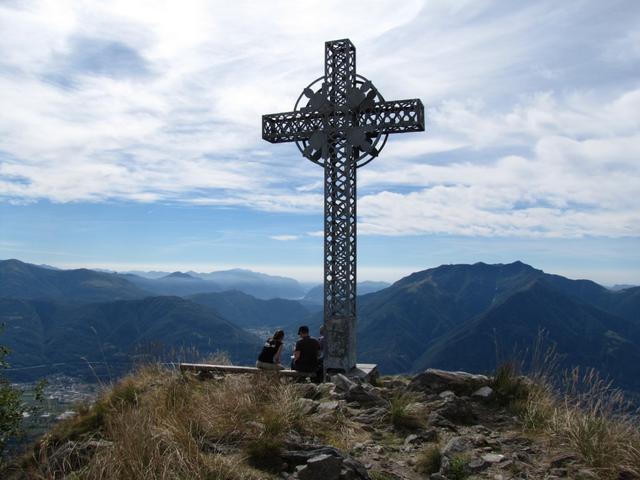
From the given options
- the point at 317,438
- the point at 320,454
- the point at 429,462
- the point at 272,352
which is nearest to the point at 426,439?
the point at 429,462

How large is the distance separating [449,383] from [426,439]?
2518 millimetres

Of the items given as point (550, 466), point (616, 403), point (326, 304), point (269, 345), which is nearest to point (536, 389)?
point (616, 403)

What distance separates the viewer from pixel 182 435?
6.14 meters

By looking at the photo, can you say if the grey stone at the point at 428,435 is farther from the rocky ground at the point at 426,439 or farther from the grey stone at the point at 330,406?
the grey stone at the point at 330,406

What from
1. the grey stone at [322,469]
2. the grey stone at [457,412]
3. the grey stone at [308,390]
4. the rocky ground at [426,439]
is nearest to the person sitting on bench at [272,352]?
the grey stone at [308,390]

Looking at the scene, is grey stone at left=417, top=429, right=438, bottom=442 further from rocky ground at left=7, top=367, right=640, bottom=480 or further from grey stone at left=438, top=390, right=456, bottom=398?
grey stone at left=438, top=390, right=456, bottom=398

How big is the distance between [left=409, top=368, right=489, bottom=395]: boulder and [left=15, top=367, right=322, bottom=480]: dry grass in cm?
305

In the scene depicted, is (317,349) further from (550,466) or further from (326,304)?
(550,466)

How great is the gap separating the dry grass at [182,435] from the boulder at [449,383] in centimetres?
305

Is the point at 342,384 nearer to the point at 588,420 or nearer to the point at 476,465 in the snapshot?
the point at 476,465

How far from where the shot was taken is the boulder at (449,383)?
10.0 m

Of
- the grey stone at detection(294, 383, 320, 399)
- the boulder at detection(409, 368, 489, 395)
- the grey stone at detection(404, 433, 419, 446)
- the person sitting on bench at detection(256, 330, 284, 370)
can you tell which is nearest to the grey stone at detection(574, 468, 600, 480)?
the grey stone at detection(404, 433, 419, 446)

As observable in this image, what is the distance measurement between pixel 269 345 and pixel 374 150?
690cm

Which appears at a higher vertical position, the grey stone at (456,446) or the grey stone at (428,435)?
the grey stone at (456,446)
